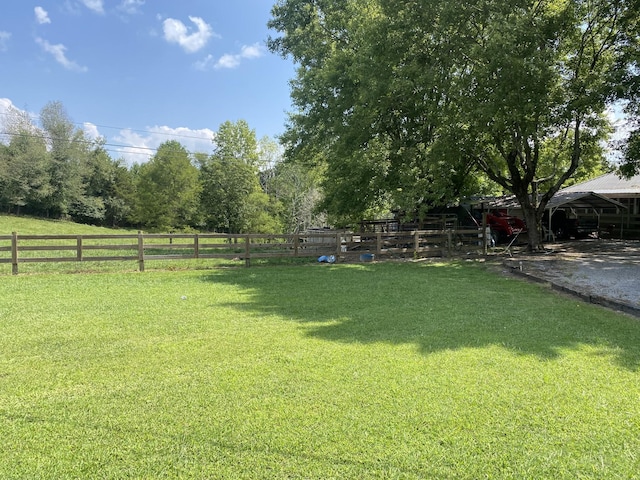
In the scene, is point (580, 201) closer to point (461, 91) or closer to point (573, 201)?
point (573, 201)

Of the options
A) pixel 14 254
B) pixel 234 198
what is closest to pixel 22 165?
pixel 234 198

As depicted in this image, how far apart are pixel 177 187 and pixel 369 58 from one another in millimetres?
20364

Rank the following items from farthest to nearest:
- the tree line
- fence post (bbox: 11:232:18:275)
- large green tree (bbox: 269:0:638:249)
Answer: the tree line
large green tree (bbox: 269:0:638:249)
fence post (bbox: 11:232:18:275)

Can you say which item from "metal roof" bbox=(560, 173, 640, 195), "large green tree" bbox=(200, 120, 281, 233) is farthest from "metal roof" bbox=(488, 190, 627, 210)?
"large green tree" bbox=(200, 120, 281, 233)

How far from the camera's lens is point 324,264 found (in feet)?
41.3

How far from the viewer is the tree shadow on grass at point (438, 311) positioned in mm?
4711

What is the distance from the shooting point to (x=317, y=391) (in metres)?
3.31

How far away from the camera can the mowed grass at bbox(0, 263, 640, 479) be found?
241 centimetres

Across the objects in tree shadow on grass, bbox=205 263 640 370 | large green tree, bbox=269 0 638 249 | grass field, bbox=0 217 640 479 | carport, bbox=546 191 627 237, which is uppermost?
large green tree, bbox=269 0 638 249

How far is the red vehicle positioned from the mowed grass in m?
13.2

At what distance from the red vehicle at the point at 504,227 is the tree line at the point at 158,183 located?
15335 millimetres

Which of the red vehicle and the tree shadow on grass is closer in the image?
the tree shadow on grass

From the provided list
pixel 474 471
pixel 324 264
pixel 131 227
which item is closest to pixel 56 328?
pixel 474 471

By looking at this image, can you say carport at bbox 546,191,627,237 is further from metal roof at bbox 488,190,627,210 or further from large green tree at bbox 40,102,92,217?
large green tree at bbox 40,102,92,217
